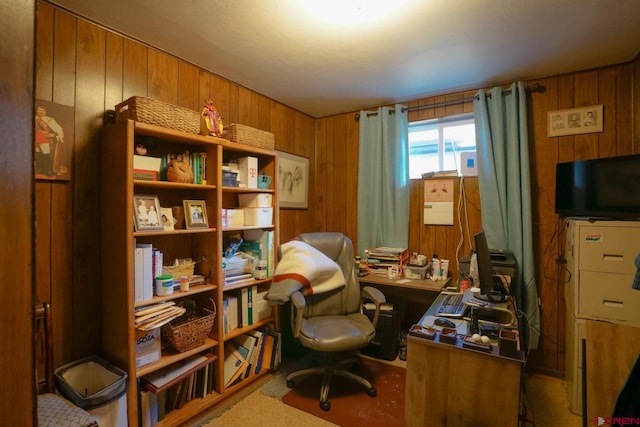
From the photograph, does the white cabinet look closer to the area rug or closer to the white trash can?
the area rug

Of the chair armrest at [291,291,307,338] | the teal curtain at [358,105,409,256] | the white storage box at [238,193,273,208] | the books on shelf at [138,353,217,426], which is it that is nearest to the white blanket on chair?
the chair armrest at [291,291,307,338]

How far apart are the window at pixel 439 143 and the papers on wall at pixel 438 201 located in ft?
0.49

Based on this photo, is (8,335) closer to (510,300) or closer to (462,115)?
(510,300)

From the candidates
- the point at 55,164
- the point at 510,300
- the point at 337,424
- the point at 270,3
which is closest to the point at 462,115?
the point at 510,300

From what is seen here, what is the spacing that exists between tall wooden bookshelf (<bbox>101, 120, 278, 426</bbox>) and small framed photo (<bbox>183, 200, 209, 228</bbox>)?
43mm

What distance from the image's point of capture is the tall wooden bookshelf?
1.55 metres

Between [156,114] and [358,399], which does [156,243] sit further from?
[358,399]

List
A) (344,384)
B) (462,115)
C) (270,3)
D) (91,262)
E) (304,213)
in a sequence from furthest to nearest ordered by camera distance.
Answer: (304,213) < (462,115) < (344,384) < (91,262) < (270,3)

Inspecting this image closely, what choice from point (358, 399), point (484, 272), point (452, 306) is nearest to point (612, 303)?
point (484, 272)

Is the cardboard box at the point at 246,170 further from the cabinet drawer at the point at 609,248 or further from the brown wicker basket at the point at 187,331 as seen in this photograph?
the cabinet drawer at the point at 609,248

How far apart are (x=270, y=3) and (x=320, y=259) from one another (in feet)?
5.39

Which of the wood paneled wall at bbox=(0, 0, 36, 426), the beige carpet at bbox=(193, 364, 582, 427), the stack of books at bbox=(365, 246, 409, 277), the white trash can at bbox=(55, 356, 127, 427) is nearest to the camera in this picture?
the wood paneled wall at bbox=(0, 0, 36, 426)

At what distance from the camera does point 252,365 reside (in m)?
2.25

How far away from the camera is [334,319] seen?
228 cm
